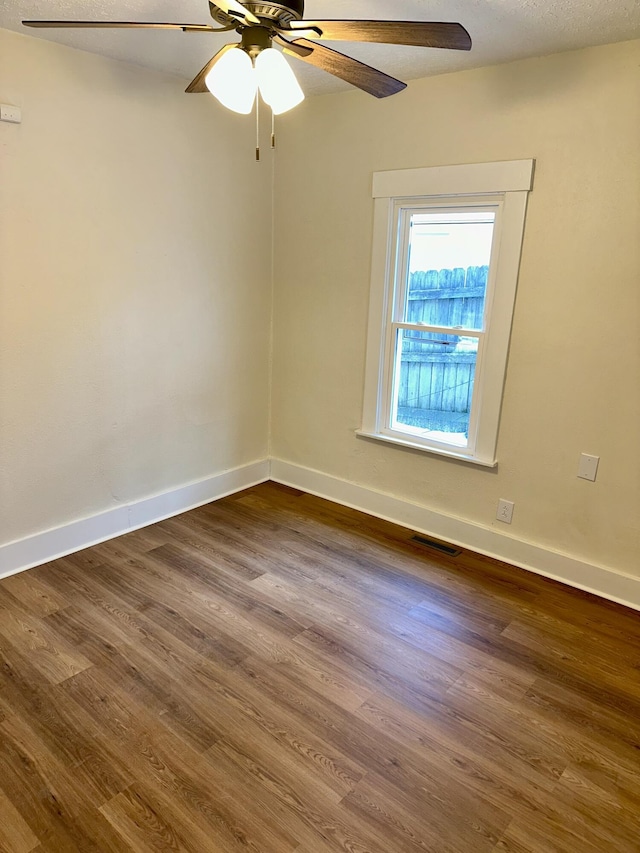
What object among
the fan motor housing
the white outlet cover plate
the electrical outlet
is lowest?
the electrical outlet

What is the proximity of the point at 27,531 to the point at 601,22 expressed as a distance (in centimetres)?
331

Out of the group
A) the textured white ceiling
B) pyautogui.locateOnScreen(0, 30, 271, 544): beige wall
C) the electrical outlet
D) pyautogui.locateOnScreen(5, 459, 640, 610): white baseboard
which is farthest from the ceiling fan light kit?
pyautogui.locateOnScreen(5, 459, 640, 610): white baseboard

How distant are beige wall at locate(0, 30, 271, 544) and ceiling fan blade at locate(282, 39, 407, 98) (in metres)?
1.42

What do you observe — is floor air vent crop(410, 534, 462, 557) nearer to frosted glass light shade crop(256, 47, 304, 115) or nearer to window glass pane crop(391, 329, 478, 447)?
window glass pane crop(391, 329, 478, 447)

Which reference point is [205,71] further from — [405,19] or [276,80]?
[405,19]

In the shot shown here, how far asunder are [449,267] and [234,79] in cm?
170

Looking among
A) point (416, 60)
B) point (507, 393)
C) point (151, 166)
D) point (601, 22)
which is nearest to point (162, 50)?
point (151, 166)

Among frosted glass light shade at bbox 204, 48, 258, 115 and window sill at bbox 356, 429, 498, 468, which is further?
window sill at bbox 356, 429, 498, 468

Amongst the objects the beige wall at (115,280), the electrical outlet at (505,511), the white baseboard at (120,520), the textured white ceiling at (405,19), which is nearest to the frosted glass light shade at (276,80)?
the textured white ceiling at (405,19)

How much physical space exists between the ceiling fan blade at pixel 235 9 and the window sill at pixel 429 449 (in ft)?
7.28

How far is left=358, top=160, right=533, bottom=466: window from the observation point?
2.76m

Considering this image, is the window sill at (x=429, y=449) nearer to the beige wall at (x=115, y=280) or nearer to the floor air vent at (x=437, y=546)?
the floor air vent at (x=437, y=546)

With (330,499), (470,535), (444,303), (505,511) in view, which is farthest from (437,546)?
(444,303)

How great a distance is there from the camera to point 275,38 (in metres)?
1.66
